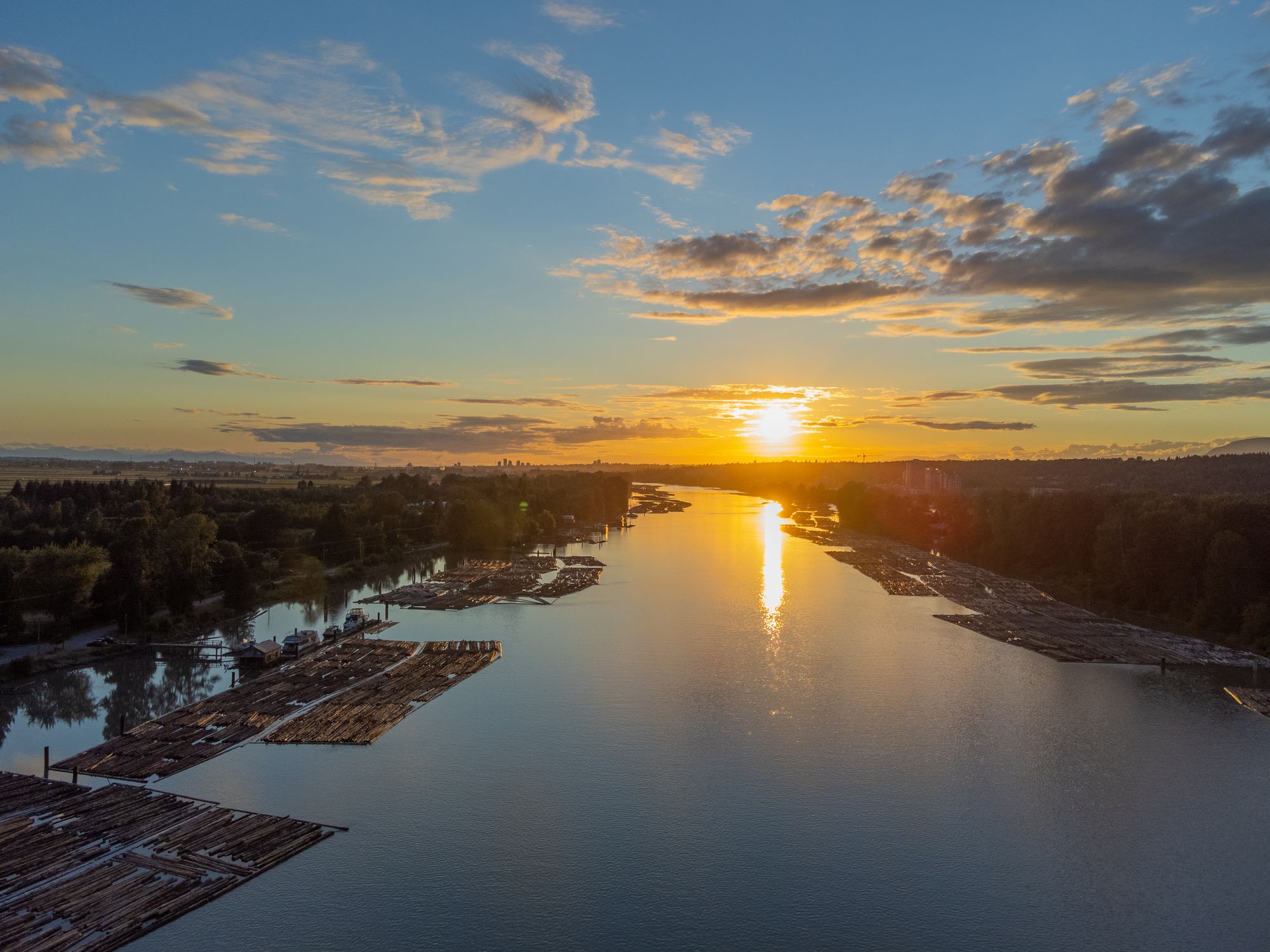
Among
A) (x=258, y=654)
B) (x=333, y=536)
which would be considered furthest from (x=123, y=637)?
(x=333, y=536)

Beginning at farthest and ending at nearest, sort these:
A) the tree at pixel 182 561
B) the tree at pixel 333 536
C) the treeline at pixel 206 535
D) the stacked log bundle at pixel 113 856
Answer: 1. the tree at pixel 333 536
2. the tree at pixel 182 561
3. the treeline at pixel 206 535
4. the stacked log bundle at pixel 113 856

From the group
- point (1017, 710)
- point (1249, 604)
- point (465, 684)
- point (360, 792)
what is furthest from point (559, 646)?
point (1249, 604)

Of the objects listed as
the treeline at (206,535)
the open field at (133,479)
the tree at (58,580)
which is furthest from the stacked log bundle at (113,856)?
the open field at (133,479)

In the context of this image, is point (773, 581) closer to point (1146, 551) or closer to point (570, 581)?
point (570, 581)

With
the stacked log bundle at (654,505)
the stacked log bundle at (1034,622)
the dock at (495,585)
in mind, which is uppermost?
the stacked log bundle at (654,505)

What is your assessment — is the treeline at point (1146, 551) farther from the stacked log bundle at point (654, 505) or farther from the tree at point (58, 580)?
the stacked log bundle at point (654, 505)
